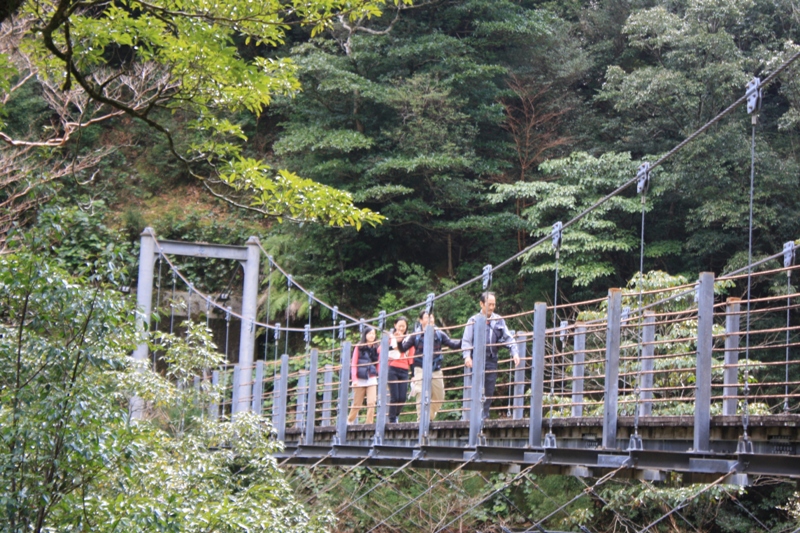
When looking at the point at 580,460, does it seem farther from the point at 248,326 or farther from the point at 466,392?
the point at 248,326

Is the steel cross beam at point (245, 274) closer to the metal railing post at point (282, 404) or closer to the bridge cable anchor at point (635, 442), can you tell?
the metal railing post at point (282, 404)

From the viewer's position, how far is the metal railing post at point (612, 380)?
4.57 meters

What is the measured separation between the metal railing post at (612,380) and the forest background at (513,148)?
6647 mm

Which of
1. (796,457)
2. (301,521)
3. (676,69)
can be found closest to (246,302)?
Result: (301,521)

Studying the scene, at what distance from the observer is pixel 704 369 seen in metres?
4.06

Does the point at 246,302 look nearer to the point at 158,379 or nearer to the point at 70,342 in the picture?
the point at 158,379

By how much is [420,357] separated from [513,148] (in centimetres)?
832

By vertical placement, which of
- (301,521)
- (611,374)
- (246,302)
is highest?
(246,302)

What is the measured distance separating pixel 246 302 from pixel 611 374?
6950mm

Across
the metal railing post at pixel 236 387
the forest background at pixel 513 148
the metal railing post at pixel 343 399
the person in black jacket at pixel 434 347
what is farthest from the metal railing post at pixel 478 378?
the forest background at pixel 513 148

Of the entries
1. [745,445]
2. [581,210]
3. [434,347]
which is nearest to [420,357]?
[434,347]

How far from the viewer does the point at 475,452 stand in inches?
227

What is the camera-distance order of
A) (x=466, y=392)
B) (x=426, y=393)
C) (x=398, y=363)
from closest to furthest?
(x=426, y=393) → (x=398, y=363) → (x=466, y=392)

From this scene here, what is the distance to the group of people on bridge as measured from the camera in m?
5.92
